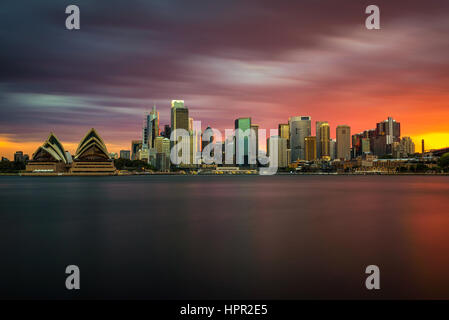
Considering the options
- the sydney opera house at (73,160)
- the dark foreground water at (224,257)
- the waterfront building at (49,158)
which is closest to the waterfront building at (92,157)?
the sydney opera house at (73,160)

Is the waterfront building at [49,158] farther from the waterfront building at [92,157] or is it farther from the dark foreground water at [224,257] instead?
the dark foreground water at [224,257]

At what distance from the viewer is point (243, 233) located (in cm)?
2364

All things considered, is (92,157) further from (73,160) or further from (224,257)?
(224,257)

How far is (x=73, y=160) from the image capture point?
170m

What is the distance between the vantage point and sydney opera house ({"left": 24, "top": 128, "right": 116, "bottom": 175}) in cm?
16400

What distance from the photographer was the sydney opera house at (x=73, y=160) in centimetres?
16400

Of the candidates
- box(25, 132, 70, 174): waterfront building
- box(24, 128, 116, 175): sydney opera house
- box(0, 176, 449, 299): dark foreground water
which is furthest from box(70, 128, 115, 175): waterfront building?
box(0, 176, 449, 299): dark foreground water

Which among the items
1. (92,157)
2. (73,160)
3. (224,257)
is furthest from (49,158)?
(224,257)

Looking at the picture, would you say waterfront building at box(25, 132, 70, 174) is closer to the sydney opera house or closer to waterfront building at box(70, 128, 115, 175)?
the sydney opera house

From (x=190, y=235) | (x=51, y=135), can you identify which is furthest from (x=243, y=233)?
(x=51, y=135)

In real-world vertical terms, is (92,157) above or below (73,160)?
above
